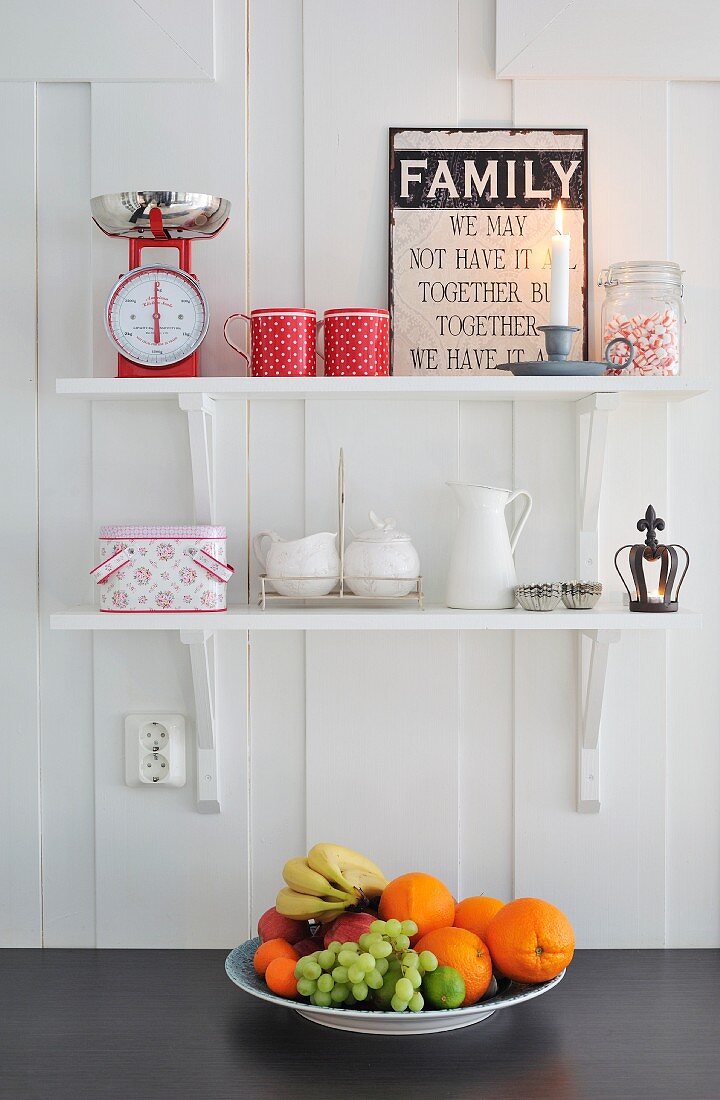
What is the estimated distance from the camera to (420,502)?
1452 millimetres

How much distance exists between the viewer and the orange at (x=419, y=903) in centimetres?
122

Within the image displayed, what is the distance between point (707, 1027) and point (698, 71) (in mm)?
1192

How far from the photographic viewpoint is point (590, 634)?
4.59 ft

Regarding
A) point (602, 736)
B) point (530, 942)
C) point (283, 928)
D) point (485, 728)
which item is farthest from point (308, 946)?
point (602, 736)

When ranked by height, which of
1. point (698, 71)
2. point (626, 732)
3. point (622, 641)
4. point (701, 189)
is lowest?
point (626, 732)

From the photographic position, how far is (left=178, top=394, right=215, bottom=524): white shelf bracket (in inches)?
52.0

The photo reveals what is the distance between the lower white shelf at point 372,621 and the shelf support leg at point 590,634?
8 cm

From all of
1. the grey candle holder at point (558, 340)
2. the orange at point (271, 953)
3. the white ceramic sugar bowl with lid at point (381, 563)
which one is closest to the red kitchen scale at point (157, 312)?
the white ceramic sugar bowl with lid at point (381, 563)

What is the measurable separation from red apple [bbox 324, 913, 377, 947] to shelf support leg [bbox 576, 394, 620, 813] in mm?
378

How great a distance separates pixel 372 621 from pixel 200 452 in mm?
314

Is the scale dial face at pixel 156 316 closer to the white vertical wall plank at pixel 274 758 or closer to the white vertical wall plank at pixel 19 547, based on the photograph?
the white vertical wall plank at pixel 19 547

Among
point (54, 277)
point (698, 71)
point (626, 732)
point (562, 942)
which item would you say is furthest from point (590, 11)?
point (562, 942)

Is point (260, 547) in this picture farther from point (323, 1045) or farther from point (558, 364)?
point (323, 1045)

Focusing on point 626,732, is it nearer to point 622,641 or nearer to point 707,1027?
point 622,641
